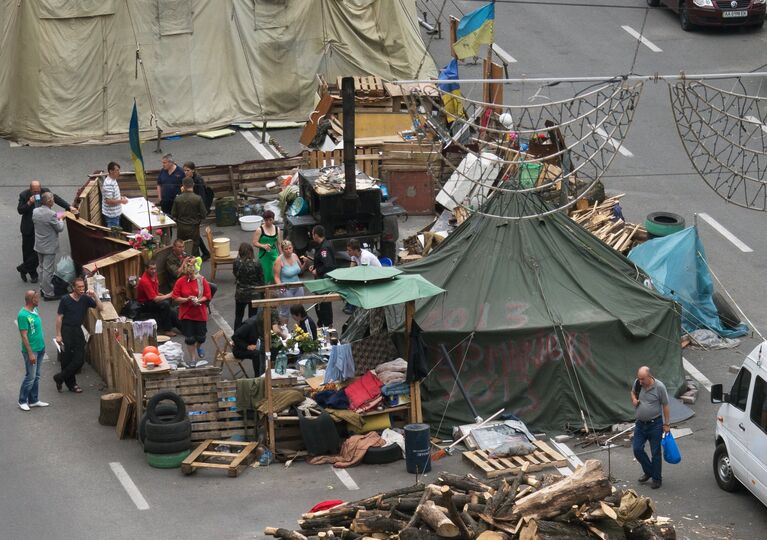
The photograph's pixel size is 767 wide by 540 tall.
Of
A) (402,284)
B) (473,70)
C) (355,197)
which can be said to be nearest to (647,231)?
(355,197)

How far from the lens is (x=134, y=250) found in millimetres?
22516

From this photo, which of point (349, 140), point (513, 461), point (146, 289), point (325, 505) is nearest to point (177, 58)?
point (349, 140)

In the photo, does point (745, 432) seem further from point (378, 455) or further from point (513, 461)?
point (378, 455)

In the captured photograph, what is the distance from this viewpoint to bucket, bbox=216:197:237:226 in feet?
88.0

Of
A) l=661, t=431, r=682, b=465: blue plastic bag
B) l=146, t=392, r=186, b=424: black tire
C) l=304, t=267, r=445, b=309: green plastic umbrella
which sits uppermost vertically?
l=304, t=267, r=445, b=309: green plastic umbrella

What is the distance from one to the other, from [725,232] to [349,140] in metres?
7.59

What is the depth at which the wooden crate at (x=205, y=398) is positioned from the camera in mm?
18609

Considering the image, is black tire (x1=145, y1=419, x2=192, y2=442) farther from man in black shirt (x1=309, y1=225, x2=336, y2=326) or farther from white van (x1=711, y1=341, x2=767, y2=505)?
white van (x1=711, y1=341, x2=767, y2=505)

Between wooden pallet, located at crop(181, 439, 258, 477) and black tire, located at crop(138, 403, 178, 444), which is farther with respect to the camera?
black tire, located at crop(138, 403, 178, 444)

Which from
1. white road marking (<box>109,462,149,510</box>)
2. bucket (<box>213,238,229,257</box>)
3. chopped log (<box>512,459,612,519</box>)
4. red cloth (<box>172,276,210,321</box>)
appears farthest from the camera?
bucket (<box>213,238,229,257</box>)

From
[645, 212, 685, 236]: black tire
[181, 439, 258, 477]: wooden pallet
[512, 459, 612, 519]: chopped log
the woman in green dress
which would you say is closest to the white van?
[512, 459, 612, 519]: chopped log

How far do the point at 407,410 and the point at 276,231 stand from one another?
540 cm

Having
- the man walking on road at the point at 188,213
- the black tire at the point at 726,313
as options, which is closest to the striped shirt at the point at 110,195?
the man walking on road at the point at 188,213

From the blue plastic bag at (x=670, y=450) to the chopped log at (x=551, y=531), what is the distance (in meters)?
2.86
